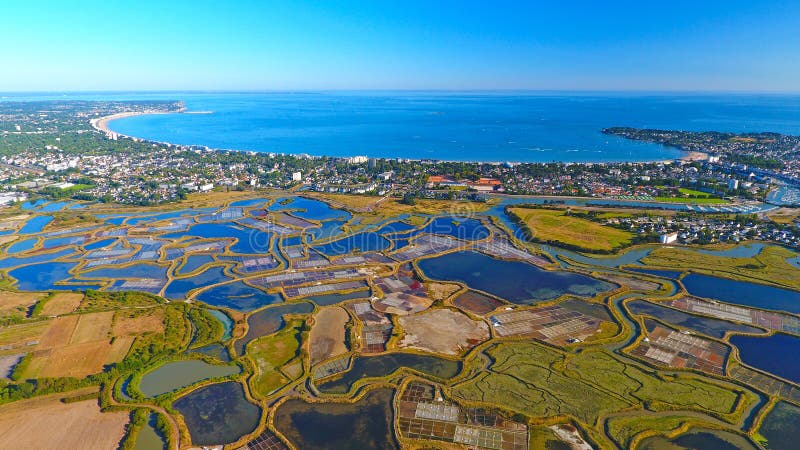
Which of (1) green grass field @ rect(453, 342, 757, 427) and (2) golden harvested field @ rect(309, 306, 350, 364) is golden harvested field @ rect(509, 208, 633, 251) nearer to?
(1) green grass field @ rect(453, 342, 757, 427)

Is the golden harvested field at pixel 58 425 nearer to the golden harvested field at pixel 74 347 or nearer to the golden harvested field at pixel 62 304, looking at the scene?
the golden harvested field at pixel 74 347

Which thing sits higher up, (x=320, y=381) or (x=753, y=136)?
(x=753, y=136)

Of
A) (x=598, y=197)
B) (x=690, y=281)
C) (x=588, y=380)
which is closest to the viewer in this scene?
(x=588, y=380)

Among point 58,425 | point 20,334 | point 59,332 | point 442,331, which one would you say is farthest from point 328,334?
point 20,334

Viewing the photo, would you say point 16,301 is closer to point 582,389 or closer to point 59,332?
point 59,332

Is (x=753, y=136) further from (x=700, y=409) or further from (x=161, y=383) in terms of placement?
(x=161, y=383)

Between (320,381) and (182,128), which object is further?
(182,128)

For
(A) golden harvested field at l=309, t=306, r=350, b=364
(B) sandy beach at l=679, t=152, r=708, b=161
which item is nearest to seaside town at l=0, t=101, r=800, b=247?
(B) sandy beach at l=679, t=152, r=708, b=161

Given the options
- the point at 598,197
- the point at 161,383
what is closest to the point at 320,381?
the point at 161,383
